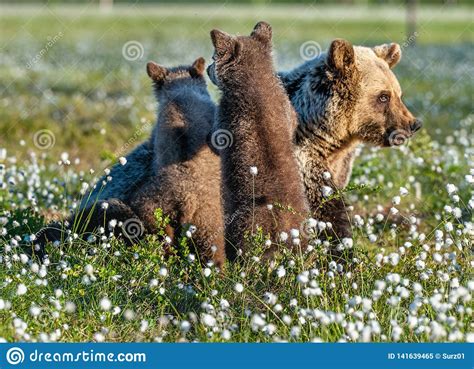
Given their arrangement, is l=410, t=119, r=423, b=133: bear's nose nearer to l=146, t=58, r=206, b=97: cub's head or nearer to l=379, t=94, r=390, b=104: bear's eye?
l=379, t=94, r=390, b=104: bear's eye

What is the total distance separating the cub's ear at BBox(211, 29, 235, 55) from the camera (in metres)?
7.21

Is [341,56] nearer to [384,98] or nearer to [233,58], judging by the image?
[384,98]

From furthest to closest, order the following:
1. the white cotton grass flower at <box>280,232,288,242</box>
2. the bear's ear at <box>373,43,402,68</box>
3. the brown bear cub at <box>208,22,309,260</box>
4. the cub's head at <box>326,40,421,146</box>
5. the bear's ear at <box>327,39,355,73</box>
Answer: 1. the bear's ear at <box>373,43,402,68</box>
2. the cub's head at <box>326,40,421,146</box>
3. the bear's ear at <box>327,39,355,73</box>
4. the brown bear cub at <box>208,22,309,260</box>
5. the white cotton grass flower at <box>280,232,288,242</box>

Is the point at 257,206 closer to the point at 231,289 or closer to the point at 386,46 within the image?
the point at 231,289

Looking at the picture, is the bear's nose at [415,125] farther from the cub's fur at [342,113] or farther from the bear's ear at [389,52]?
the bear's ear at [389,52]

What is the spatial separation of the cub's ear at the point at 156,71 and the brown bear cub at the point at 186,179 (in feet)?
1.59

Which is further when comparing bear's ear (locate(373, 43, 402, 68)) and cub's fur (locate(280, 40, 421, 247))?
bear's ear (locate(373, 43, 402, 68))

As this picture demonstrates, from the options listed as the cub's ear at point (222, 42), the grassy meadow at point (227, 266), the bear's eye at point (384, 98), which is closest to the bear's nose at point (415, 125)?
the bear's eye at point (384, 98)

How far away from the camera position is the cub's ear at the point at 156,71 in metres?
8.77

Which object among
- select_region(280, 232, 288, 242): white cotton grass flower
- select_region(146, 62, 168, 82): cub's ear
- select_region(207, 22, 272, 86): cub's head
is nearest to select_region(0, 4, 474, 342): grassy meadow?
select_region(280, 232, 288, 242): white cotton grass flower

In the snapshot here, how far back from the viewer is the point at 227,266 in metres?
6.80

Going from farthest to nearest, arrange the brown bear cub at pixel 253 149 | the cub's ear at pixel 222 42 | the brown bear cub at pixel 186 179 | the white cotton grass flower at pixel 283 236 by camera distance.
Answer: the brown bear cub at pixel 186 179 → the cub's ear at pixel 222 42 → the brown bear cub at pixel 253 149 → the white cotton grass flower at pixel 283 236

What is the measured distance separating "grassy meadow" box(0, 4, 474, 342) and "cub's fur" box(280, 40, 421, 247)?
0.62 m

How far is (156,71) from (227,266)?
8.96 feet
